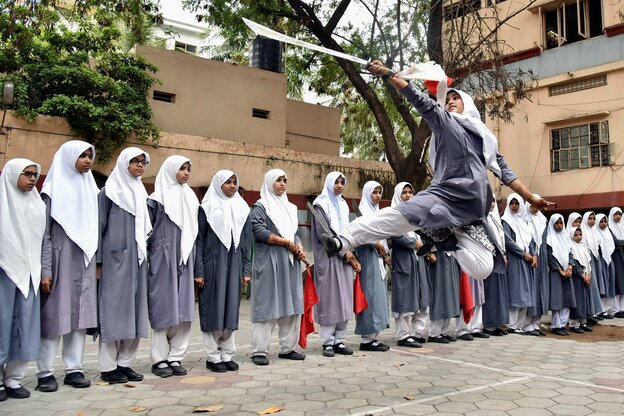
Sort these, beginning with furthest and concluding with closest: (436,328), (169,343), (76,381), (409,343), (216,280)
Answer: (436,328) < (409,343) < (216,280) < (169,343) < (76,381)

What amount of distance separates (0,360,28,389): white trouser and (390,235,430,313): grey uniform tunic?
3935 mm

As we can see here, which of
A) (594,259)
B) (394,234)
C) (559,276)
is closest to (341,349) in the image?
(394,234)

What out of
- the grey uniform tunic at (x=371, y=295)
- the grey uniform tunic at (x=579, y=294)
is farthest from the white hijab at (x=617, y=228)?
the grey uniform tunic at (x=371, y=295)

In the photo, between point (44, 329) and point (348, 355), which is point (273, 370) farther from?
point (44, 329)

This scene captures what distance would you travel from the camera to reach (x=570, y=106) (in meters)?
15.4

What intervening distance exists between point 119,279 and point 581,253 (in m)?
6.91

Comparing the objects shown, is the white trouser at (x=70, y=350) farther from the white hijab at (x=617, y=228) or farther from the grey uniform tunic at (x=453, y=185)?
the white hijab at (x=617, y=228)

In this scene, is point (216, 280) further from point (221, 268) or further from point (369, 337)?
point (369, 337)

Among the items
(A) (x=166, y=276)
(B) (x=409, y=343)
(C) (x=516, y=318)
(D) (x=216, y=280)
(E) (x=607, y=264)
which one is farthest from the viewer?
(E) (x=607, y=264)

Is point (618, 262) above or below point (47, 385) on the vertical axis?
above

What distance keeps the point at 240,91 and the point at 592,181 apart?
9.84 metres

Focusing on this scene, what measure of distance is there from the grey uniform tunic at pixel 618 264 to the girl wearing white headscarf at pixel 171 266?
311 inches

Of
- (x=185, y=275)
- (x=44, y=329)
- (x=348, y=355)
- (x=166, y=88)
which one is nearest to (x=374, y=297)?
(x=348, y=355)

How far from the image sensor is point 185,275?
16.4 feet
